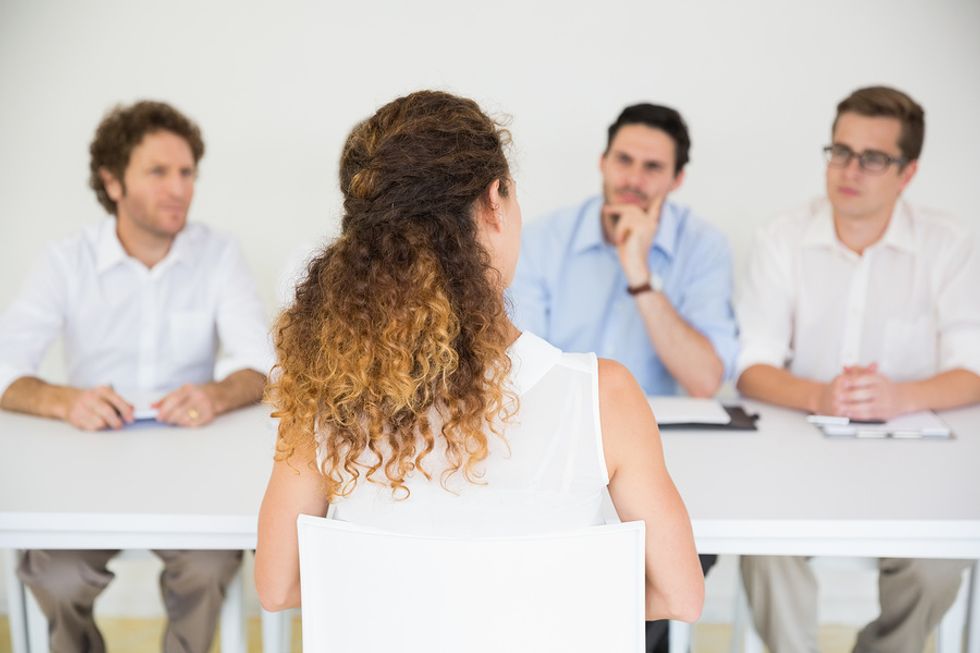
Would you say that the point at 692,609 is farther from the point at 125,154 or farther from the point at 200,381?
the point at 125,154

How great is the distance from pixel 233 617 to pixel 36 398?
63 cm

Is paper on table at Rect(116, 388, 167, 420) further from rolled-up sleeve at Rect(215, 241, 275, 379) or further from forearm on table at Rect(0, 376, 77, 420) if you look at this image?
rolled-up sleeve at Rect(215, 241, 275, 379)

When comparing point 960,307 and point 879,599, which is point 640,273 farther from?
point 879,599

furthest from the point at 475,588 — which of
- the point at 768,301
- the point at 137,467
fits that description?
the point at 768,301

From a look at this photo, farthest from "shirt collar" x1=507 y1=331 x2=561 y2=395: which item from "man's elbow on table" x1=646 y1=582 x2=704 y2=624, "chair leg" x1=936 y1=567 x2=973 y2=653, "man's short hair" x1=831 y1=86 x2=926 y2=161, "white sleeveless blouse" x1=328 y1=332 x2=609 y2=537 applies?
"man's short hair" x1=831 y1=86 x2=926 y2=161

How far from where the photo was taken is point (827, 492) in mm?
1706

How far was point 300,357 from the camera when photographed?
1.24 metres

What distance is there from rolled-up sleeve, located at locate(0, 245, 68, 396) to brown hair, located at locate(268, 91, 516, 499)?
57.1 inches

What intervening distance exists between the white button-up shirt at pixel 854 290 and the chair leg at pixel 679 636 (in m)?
0.91

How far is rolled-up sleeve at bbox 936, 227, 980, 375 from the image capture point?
94.6 inches

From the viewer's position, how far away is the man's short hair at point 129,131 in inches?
106

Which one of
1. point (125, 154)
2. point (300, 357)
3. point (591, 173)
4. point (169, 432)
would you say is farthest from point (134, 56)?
point (300, 357)

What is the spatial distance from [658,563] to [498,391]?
1.04 feet

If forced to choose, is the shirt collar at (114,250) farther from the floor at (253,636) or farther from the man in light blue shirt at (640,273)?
the floor at (253,636)
